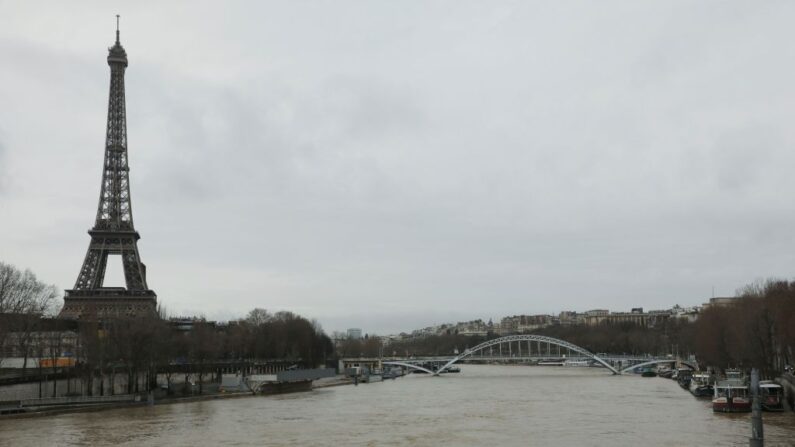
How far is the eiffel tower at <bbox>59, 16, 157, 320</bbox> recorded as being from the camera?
63031 millimetres

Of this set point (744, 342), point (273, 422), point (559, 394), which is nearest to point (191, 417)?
point (273, 422)

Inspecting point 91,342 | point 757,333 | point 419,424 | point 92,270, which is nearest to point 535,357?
point 757,333

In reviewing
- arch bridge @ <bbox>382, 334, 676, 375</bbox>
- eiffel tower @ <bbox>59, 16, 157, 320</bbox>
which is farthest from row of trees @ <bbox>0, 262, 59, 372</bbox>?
arch bridge @ <bbox>382, 334, 676, 375</bbox>

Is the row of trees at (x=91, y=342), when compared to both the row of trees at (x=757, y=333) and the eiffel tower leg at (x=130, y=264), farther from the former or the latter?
the row of trees at (x=757, y=333)

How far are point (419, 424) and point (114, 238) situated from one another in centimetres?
4147

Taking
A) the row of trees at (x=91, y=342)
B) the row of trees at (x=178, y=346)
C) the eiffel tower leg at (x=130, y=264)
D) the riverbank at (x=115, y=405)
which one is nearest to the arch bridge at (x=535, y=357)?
the row of trees at (x=178, y=346)

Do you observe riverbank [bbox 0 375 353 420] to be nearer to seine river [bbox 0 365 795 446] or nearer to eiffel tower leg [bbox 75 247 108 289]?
seine river [bbox 0 365 795 446]

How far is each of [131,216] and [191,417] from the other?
34.9 meters

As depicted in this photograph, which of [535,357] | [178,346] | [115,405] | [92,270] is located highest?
[92,270]

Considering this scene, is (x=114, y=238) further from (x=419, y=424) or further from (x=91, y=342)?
(x=419, y=424)

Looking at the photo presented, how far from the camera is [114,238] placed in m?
65.2

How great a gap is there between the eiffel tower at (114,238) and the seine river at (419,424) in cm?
2190

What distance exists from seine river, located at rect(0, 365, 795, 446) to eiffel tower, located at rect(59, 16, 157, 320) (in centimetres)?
2190

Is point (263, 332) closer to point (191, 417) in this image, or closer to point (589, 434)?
point (191, 417)
